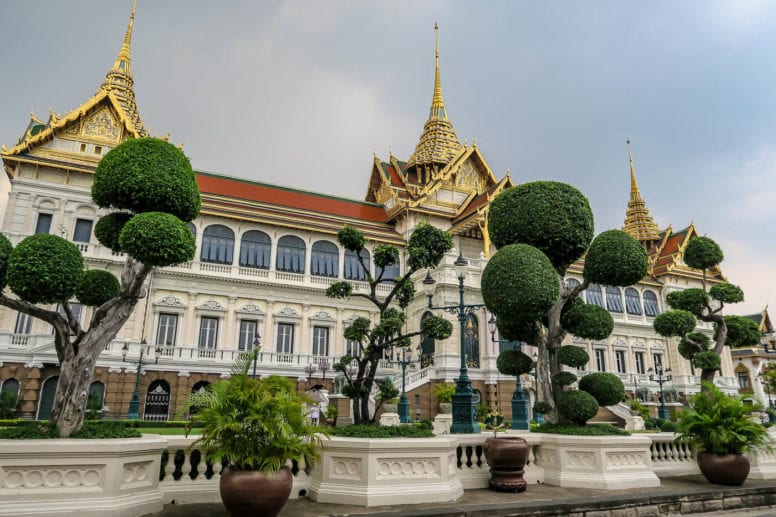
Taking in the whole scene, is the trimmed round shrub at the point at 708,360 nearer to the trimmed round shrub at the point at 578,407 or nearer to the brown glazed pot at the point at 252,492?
the trimmed round shrub at the point at 578,407

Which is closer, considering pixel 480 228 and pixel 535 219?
pixel 535 219

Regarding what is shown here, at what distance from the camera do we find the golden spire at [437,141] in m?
39.4

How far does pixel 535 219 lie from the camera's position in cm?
1122

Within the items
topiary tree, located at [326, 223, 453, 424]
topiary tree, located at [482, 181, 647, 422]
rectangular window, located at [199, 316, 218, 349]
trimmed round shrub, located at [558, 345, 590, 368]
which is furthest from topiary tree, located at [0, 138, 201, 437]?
rectangular window, located at [199, 316, 218, 349]

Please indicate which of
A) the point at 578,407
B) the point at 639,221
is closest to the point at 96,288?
the point at 578,407

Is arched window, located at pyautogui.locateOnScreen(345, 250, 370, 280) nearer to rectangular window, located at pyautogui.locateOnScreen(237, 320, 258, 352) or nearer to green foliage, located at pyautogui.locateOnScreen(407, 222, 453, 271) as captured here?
rectangular window, located at pyautogui.locateOnScreen(237, 320, 258, 352)

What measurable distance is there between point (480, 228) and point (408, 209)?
4.82 meters

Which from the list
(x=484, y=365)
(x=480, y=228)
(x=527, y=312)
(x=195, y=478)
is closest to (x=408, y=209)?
(x=480, y=228)

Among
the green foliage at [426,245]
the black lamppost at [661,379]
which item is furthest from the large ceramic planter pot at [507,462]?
the black lamppost at [661,379]

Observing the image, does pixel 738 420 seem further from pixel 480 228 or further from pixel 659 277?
pixel 659 277

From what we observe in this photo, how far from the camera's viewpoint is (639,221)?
1967 inches

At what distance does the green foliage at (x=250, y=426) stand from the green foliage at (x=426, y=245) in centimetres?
486

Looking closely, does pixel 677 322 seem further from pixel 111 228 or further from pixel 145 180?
pixel 111 228

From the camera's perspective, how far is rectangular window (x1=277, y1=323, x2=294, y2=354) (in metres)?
28.1
